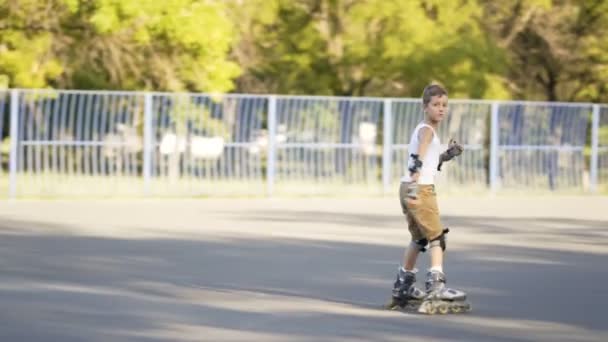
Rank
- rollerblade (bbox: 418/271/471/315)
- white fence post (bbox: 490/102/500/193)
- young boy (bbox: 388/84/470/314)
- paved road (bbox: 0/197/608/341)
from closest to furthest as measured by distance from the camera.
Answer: paved road (bbox: 0/197/608/341), rollerblade (bbox: 418/271/471/315), young boy (bbox: 388/84/470/314), white fence post (bbox: 490/102/500/193)

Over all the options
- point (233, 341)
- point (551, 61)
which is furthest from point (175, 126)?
point (233, 341)

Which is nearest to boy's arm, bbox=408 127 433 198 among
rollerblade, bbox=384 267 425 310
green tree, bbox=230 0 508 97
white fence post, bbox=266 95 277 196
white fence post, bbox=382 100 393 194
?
rollerblade, bbox=384 267 425 310

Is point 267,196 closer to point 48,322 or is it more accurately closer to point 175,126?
point 175,126

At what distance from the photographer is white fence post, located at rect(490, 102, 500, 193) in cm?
3100

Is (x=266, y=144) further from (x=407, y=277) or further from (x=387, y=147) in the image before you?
(x=407, y=277)

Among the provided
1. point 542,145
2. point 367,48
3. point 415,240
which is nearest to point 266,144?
point 542,145

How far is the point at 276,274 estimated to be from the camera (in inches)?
566

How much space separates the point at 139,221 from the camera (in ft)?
72.2

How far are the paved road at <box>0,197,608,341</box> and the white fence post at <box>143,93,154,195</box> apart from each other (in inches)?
113

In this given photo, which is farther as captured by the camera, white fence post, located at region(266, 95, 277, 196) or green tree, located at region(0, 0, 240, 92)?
green tree, located at region(0, 0, 240, 92)

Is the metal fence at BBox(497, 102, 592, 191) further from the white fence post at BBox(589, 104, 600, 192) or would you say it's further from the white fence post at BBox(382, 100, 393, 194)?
the white fence post at BBox(382, 100, 393, 194)

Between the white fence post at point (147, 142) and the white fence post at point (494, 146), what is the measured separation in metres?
6.94

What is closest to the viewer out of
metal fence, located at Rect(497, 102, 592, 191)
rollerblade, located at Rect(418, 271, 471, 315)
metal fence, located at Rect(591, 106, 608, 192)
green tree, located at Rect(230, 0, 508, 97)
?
rollerblade, located at Rect(418, 271, 471, 315)

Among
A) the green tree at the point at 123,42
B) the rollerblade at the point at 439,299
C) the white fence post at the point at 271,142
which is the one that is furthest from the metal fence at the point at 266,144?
the rollerblade at the point at 439,299
